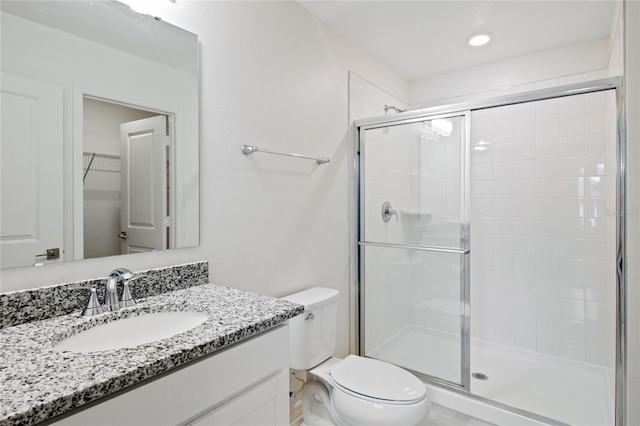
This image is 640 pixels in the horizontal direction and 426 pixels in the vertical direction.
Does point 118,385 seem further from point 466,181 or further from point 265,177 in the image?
point 466,181

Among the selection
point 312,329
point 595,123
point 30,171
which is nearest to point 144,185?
point 30,171

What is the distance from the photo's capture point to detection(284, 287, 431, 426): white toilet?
1.50m

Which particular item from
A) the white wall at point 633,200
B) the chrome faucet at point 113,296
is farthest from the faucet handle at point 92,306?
the white wall at point 633,200

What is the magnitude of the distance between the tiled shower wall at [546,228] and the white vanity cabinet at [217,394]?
204cm

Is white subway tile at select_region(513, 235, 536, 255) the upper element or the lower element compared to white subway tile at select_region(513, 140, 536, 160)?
lower

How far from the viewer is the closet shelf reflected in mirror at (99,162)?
3.87ft

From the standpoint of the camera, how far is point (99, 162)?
121 centimetres

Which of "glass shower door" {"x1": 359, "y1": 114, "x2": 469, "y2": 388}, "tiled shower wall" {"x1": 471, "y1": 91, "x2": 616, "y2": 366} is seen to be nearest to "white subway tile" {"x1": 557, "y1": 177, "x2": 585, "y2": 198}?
"tiled shower wall" {"x1": 471, "y1": 91, "x2": 616, "y2": 366}

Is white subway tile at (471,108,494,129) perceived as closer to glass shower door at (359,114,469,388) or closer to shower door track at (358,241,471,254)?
glass shower door at (359,114,469,388)

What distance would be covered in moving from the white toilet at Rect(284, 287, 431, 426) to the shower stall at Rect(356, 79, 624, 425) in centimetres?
64

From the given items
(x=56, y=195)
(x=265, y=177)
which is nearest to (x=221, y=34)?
(x=265, y=177)

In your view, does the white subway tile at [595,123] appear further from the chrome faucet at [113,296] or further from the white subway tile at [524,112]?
the chrome faucet at [113,296]

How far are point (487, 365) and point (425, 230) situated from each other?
1.22 m

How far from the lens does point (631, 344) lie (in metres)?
1.54
